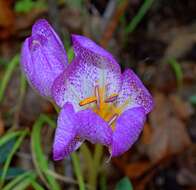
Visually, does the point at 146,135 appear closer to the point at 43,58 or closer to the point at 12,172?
the point at 12,172

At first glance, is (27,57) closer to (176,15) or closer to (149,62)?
(149,62)

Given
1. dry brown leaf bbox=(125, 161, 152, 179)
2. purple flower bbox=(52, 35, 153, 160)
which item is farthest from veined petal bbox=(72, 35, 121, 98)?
dry brown leaf bbox=(125, 161, 152, 179)

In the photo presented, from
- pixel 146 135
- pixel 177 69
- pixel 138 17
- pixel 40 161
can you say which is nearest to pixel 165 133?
pixel 146 135

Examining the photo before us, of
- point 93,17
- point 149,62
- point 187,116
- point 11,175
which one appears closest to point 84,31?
point 93,17

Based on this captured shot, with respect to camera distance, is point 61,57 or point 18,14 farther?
point 18,14

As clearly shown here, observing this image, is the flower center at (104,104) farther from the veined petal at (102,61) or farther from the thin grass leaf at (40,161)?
the thin grass leaf at (40,161)

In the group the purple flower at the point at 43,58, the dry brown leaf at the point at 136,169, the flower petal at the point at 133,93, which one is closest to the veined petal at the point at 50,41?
the purple flower at the point at 43,58

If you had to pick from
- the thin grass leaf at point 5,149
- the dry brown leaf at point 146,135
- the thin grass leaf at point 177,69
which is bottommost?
the dry brown leaf at point 146,135
